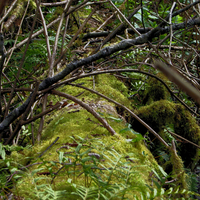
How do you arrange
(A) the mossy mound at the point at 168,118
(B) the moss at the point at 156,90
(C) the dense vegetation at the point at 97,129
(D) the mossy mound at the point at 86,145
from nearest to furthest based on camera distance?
1. (C) the dense vegetation at the point at 97,129
2. (D) the mossy mound at the point at 86,145
3. (A) the mossy mound at the point at 168,118
4. (B) the moss at the point at 156,90

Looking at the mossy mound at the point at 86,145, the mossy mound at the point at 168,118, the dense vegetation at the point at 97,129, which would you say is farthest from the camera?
the mossy mound at the point at 168,118

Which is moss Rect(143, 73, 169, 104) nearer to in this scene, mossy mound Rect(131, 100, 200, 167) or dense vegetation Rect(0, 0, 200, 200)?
dense vegetation Rect(0, 0, 200, 200)

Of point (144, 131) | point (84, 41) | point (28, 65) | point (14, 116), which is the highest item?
point (84, 41)

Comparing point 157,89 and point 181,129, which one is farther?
point 157,89

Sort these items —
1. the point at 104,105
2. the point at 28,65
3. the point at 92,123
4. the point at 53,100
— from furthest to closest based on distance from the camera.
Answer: the point at 28,65 → the point at 53,100 → the point at 104,105 → the point at 92,123

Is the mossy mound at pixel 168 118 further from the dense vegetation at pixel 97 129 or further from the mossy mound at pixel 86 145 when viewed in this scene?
the mossy mound at pixel 86 145

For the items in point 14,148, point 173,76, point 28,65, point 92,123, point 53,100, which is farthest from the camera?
point 28,65

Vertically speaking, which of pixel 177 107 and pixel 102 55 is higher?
pixel 102 55

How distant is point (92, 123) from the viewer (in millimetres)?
1886

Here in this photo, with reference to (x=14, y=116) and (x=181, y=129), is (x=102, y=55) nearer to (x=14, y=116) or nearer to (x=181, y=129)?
(x=14, y=116)

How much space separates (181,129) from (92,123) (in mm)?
1294

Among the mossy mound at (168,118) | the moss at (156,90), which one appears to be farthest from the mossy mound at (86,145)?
the moss at (156,90)

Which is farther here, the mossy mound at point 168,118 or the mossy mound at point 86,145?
the mossy mound at point 168,118

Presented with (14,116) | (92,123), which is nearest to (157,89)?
(92,123)
